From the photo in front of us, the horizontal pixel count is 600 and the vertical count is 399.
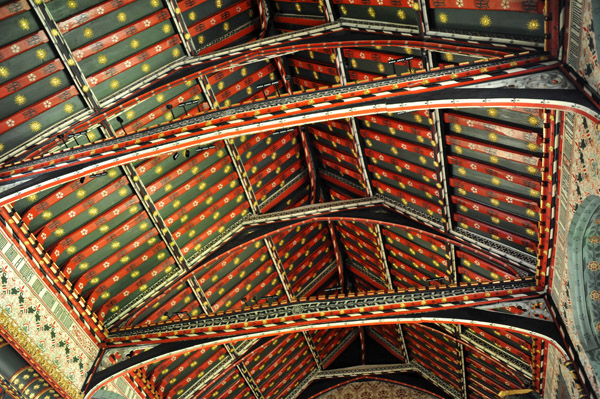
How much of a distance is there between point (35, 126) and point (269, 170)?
29.9ft

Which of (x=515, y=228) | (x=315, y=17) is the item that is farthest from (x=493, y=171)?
(x=315, y=17)

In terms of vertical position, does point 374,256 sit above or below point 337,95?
below

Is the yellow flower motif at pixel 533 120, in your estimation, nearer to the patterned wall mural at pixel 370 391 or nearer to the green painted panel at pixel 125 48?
the green painted panel at pixel 125 48

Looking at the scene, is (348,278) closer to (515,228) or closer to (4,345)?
(515,228)

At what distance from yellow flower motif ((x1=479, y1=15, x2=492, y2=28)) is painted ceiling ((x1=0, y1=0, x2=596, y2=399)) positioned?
0.08 m

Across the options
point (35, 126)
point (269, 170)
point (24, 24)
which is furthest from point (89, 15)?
point (269, 170)

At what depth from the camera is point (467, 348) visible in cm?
2486

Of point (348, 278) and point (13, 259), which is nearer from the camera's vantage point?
point (13, 259)

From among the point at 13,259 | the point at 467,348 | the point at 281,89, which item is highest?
the point at 281,89

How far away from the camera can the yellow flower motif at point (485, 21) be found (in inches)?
599

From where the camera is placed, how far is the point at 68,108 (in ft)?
61.5

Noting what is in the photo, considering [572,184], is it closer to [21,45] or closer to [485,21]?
[485,21]

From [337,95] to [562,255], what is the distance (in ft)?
21.3

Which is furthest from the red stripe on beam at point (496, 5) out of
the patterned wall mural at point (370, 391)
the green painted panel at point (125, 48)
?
the patterned wall mural at point (370, 391)
